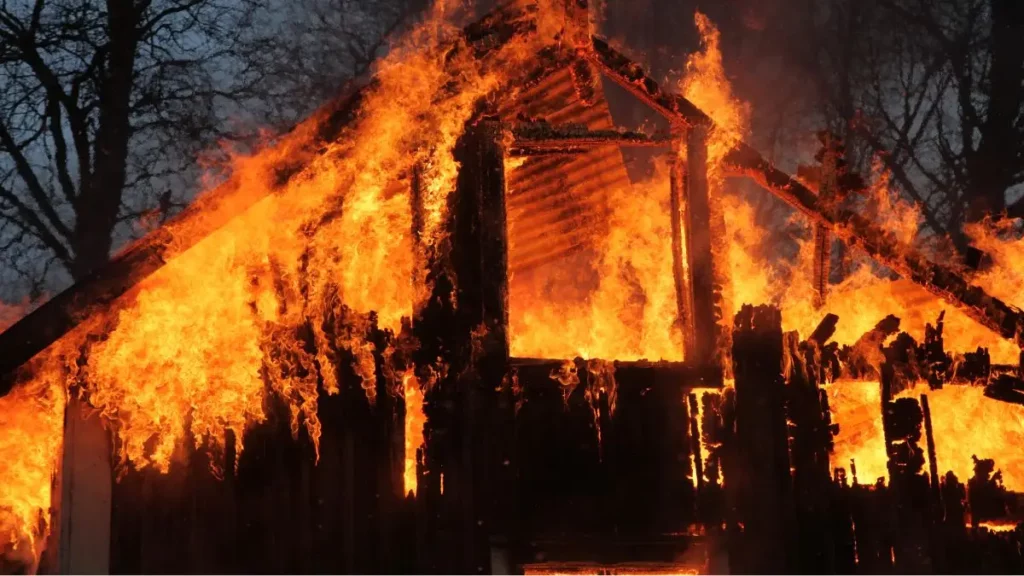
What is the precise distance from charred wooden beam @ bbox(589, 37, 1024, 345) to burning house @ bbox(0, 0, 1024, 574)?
0.11 feet

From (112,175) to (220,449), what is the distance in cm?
1459

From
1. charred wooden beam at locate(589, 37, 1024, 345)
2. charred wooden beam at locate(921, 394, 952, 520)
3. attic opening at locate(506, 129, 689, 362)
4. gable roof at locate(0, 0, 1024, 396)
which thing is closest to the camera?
charred wooden beam at locate(921, 394, 952, 520)

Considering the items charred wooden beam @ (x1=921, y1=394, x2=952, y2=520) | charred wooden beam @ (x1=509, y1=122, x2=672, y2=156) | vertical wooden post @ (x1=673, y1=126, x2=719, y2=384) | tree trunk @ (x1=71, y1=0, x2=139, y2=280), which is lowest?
charred wooden beam @ (x1=921, y1=394, x2=952, y2=520)

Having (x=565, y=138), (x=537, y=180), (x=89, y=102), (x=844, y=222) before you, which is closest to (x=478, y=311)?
(x=565, y=138)

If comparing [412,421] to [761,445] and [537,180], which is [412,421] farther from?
[537,180]

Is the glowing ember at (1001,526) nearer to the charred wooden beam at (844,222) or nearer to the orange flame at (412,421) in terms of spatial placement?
the charred wooden beam at (844,222)

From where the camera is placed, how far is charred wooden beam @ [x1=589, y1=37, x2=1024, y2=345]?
8.21 metres

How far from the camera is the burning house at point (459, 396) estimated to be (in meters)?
7.13

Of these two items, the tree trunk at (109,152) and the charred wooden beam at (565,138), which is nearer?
the charred wooden beam at (565,138)

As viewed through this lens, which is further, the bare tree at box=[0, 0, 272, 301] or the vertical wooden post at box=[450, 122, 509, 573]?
the bare tree at box=[0, 0, 272, 301]

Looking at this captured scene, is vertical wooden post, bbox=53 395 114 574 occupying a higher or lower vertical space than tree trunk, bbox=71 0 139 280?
lower

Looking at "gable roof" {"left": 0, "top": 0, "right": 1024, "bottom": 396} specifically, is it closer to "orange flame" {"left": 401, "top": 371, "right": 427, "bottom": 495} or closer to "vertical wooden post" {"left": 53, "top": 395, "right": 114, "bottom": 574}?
"vertical wooden post" {"left": 53, "top": 395, "right": 114, "bottom": 574}

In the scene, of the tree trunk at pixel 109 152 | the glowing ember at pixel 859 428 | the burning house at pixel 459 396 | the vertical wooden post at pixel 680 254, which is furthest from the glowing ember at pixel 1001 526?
the tree trunk at pixel 109 152

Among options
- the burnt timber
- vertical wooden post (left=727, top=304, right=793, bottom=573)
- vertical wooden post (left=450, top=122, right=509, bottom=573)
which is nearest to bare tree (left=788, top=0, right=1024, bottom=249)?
vertical wooden post (left=727, top=304, right=793, bottom=573)
